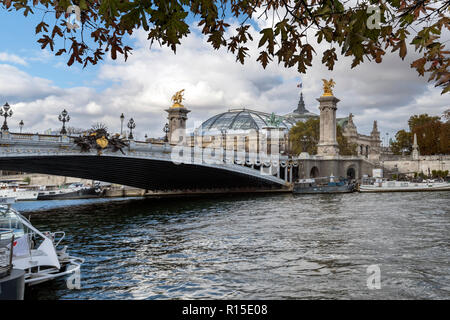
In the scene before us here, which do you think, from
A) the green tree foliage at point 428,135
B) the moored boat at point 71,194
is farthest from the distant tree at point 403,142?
the moored boat at point 71,194

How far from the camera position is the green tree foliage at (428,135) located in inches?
2532

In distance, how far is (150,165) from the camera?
114ft

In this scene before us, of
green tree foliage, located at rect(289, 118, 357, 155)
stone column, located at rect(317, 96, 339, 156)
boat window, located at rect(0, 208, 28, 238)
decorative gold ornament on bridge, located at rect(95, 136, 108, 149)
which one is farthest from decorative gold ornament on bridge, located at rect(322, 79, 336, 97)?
boat window, located at rect(0, 208, 28, 238)

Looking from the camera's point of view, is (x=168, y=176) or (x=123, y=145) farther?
(x=168, y=176)

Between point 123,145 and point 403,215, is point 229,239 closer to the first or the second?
point 403,215

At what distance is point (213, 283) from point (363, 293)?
326 cm

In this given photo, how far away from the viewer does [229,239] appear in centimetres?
1463

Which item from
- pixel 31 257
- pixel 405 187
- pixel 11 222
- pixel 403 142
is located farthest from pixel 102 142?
pixel 403 142

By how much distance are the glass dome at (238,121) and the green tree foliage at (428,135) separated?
3068 cm

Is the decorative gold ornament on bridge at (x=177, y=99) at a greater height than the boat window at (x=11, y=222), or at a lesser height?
greater

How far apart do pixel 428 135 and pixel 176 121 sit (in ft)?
148

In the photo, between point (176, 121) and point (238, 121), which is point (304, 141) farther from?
point (238, 121)

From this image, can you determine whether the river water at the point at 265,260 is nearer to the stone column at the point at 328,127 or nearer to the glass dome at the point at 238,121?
the stone column at the point at 328,127
